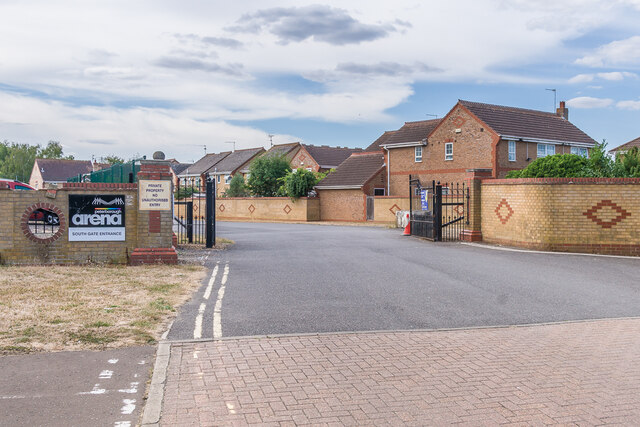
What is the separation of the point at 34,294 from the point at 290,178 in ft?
128

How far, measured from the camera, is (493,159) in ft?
130

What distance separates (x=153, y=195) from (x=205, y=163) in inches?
2868

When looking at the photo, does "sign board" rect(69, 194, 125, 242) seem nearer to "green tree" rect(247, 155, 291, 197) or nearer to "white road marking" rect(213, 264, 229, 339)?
"white road marking" rect(213, 264, 229, 339)

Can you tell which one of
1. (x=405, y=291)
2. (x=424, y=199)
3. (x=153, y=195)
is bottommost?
(x=405, y=291)

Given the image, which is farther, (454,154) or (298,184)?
(298,184)

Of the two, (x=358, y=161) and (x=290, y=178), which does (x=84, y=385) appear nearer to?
(x=290, y=178)

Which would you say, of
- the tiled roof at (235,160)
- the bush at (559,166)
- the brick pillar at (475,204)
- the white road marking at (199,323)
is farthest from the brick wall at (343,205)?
the white road marking at (199,323)

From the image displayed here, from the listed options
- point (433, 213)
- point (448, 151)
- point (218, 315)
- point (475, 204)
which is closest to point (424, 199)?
point (433, 213)

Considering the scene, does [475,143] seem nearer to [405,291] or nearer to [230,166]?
[405,291]

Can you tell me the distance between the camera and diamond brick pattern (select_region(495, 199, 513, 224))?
18828 millimetres

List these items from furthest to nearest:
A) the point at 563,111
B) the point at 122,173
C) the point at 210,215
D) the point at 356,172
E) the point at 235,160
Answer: the point at 235,160, the point at 563,111, the point at 356,172, the point at 210,215, the point at 122,173

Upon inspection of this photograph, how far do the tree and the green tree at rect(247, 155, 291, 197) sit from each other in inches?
2670

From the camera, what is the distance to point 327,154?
68.1m

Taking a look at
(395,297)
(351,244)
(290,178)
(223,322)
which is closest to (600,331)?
(395,297)
